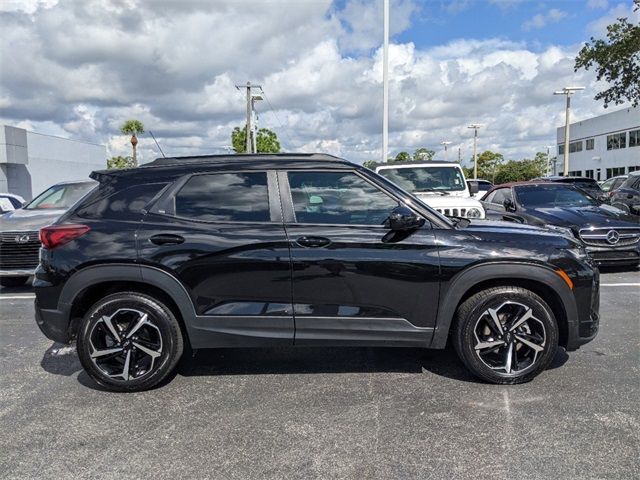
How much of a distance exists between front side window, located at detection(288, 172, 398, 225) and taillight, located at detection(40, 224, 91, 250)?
64.6 inches

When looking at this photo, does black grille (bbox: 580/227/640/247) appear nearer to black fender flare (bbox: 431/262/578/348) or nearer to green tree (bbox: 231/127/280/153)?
black fender flare (bbox: 431/262/578/348)

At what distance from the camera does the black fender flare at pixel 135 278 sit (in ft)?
12.6

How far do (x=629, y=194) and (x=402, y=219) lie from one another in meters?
10.5

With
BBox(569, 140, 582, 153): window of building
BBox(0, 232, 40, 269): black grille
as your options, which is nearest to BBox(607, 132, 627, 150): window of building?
BBox(569, 140, 582, 153): window of building

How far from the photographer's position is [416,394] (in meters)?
3.80

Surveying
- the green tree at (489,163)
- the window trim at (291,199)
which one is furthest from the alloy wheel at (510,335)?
the green tree at (489,163)

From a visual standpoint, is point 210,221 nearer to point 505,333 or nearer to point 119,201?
point 119,201

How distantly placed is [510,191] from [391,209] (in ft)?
23.4

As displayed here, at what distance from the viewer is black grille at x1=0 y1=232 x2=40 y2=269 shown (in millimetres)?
7609

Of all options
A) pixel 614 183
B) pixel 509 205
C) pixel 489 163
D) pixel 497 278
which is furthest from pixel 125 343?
pixel 489 163

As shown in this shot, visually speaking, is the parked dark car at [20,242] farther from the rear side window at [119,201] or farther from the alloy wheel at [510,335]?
the alloy wheel at [510,335]

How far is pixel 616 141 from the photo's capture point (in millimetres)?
52375

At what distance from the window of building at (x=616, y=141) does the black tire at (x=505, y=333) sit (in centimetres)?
5528

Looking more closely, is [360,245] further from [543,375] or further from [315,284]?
[543,375]
